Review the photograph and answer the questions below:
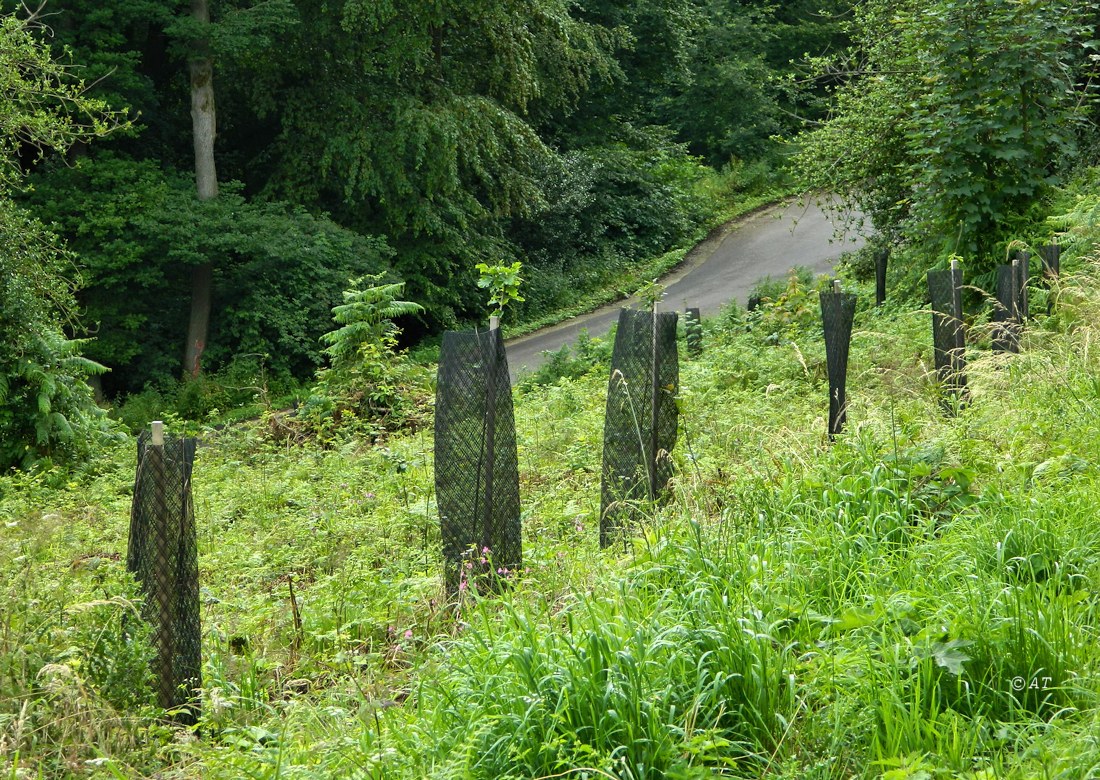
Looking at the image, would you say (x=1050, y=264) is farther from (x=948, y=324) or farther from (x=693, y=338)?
(x=693, y=338)

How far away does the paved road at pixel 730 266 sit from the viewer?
2227 cm

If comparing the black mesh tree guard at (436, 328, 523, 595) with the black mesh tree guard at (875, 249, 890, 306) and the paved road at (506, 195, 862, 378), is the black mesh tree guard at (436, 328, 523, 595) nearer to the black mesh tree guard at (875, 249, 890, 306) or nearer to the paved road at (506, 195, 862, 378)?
the black mesh tree guard at (875, 249, 890, 306)

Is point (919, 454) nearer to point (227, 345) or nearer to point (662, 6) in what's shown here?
point (227, 345)

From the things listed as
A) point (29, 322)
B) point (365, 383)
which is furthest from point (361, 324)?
point (29, 322)

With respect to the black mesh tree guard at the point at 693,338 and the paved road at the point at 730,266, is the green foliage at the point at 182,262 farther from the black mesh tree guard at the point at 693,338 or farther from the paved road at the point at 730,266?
the black mesh tree guard at the point at 693,338

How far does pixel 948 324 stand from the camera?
7809 mm

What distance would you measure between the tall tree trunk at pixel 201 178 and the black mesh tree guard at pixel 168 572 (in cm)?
1620

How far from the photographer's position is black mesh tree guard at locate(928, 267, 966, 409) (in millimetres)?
7445

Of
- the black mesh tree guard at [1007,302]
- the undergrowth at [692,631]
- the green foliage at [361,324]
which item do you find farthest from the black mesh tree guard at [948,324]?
the green foliage at [361,324]

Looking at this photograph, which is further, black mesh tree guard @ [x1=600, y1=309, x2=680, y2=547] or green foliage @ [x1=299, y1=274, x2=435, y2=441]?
green foliage @ [x1=299, y1=274, x2=435, y2=441]

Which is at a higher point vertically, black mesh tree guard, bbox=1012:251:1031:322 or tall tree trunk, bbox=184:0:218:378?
tall tree trunk, bbox=184:0:218:378

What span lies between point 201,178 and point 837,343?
17.2 metres


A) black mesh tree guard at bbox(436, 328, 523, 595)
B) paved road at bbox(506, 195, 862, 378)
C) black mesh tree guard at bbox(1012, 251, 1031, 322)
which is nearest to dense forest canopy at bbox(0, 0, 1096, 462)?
paved road at bbox(506, 195, 862, 378)

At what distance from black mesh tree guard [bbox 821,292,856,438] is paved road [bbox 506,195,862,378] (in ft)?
39.0
